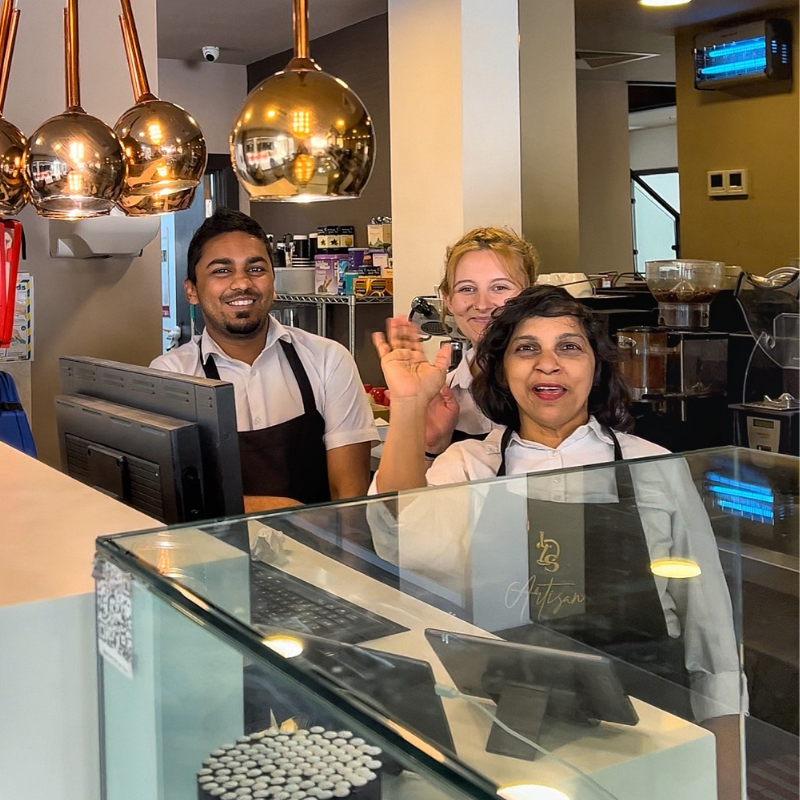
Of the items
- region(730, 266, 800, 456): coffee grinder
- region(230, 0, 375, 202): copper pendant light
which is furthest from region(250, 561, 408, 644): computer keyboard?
region(730, 266, 800, 456): coffee grinder

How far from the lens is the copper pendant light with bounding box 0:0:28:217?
65.4 inches

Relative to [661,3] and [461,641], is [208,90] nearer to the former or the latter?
[661,3]

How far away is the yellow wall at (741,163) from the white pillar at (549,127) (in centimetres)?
47

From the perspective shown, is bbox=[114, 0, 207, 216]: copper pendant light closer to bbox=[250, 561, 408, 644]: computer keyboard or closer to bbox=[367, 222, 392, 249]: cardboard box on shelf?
bbox=[250, 561, 408, 644]: computer keyboard

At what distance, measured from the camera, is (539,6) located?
4016 millimetres

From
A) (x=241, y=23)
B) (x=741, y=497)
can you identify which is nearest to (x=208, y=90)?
(x=241, y=23)

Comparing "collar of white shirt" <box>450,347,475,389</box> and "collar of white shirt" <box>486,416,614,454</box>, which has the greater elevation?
"collar of white shirt" <box>450,347,475,389</box>

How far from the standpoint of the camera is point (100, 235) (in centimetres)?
314

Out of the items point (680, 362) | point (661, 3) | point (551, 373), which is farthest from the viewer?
point (661, 3)

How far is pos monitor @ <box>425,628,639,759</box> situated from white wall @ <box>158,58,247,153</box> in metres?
5.81

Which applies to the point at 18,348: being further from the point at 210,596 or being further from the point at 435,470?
the point at 210,596

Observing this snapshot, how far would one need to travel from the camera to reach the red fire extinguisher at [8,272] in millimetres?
2816

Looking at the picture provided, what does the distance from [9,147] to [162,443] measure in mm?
638

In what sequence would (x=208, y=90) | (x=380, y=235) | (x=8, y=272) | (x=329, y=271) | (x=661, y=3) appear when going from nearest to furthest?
1. (x=8, y=272)
2. (x=661, y=3)
3. (x=380, y=235)
4. (x=329, y=271)
5. (x=208, y=90)
